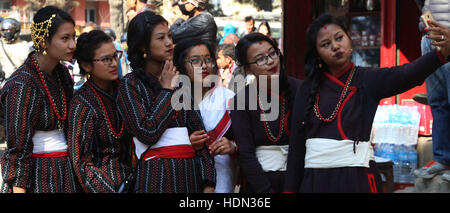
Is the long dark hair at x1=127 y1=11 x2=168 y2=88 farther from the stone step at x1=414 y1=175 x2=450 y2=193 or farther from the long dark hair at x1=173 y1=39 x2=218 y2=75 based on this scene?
the stone step at x1=414 y1=175 x2=450 y2=193

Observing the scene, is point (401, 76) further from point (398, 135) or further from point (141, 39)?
point (398, 135)

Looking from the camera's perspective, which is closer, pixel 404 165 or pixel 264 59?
pixel 264 59

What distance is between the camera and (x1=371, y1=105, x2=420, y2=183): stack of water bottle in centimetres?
631

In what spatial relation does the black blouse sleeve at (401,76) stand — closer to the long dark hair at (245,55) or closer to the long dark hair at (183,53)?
the long dark hair at (245,55)

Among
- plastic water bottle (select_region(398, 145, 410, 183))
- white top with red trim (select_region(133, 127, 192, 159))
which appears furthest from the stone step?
white top with red trim (select_region(133, 127, 192, 159))

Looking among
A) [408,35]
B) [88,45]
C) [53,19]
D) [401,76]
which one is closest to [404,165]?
[408,35]

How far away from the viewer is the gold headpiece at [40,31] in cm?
318

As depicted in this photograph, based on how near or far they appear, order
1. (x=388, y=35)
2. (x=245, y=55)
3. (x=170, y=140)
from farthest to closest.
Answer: (x=388, y=35)
(x=245, y=55)
(x=170, y=140)

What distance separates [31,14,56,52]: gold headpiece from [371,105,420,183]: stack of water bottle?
13.8 feet

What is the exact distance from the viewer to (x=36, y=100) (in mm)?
3086

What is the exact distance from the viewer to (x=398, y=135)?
6.46 metres

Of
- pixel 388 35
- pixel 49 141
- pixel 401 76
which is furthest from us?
pixel 388 35

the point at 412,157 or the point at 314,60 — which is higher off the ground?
the point at 314,60

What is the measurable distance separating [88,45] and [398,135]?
14.3 feet
